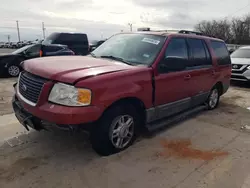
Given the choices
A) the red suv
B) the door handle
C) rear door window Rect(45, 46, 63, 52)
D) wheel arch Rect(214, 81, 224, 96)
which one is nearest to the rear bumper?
wheel arch Rect(214, 81, 224, 96)

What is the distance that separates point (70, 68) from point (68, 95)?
17.9 inches

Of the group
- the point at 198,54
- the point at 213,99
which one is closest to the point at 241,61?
the point at 213,99

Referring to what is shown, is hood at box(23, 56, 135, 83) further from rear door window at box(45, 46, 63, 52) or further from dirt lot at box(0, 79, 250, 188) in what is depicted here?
rear door window at box(45, 46, 63, 52)

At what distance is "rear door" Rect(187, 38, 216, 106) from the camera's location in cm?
486

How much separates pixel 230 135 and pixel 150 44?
2196 millimetres

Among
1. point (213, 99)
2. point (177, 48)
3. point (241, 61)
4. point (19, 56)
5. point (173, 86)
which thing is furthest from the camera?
point (19, 56)

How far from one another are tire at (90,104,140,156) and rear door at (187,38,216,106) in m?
1.69

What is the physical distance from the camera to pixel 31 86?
3346mm

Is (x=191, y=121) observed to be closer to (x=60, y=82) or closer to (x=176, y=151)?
(x=176, y=151)

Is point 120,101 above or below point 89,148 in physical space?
above

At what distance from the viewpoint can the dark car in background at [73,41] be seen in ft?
51.8

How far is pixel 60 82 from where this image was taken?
304 centimetres

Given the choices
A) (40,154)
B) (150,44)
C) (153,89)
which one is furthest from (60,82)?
(150,44)

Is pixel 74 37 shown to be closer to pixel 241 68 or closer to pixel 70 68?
pixel 241 68
